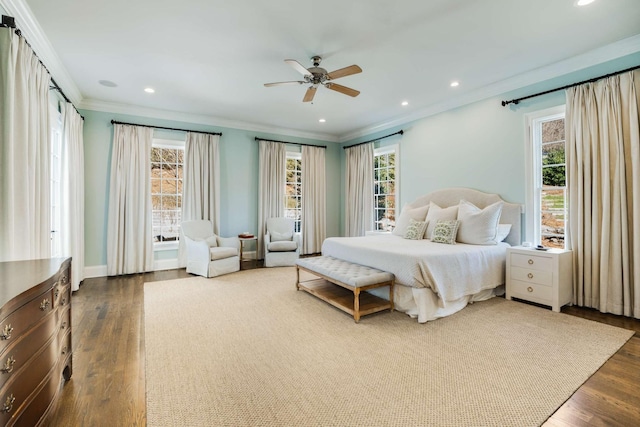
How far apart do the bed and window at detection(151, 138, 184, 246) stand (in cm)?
311

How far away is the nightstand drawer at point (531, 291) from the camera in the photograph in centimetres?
335

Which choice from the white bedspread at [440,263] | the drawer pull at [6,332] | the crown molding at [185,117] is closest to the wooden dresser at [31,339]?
the drawer pull at [6,332]

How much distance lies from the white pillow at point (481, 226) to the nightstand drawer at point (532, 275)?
46 cm

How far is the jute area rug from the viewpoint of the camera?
5.62ft

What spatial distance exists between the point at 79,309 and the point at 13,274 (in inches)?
91.3

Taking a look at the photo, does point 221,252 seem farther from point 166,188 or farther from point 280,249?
point 166,188

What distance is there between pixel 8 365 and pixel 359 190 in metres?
6.08

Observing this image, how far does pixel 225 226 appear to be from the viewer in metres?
6.09

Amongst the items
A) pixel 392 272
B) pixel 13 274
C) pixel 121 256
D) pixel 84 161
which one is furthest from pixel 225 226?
pixel 13 274

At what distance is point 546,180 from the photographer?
13.0 feet

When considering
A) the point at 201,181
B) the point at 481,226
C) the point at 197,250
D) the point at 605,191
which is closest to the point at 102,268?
the point at 197,250

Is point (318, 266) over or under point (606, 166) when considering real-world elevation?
under

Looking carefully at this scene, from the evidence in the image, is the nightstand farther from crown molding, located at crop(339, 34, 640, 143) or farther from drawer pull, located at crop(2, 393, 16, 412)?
drawer pull, located at crop(2, 393, 16, 412)

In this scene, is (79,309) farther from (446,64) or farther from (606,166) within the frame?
(606,166)
